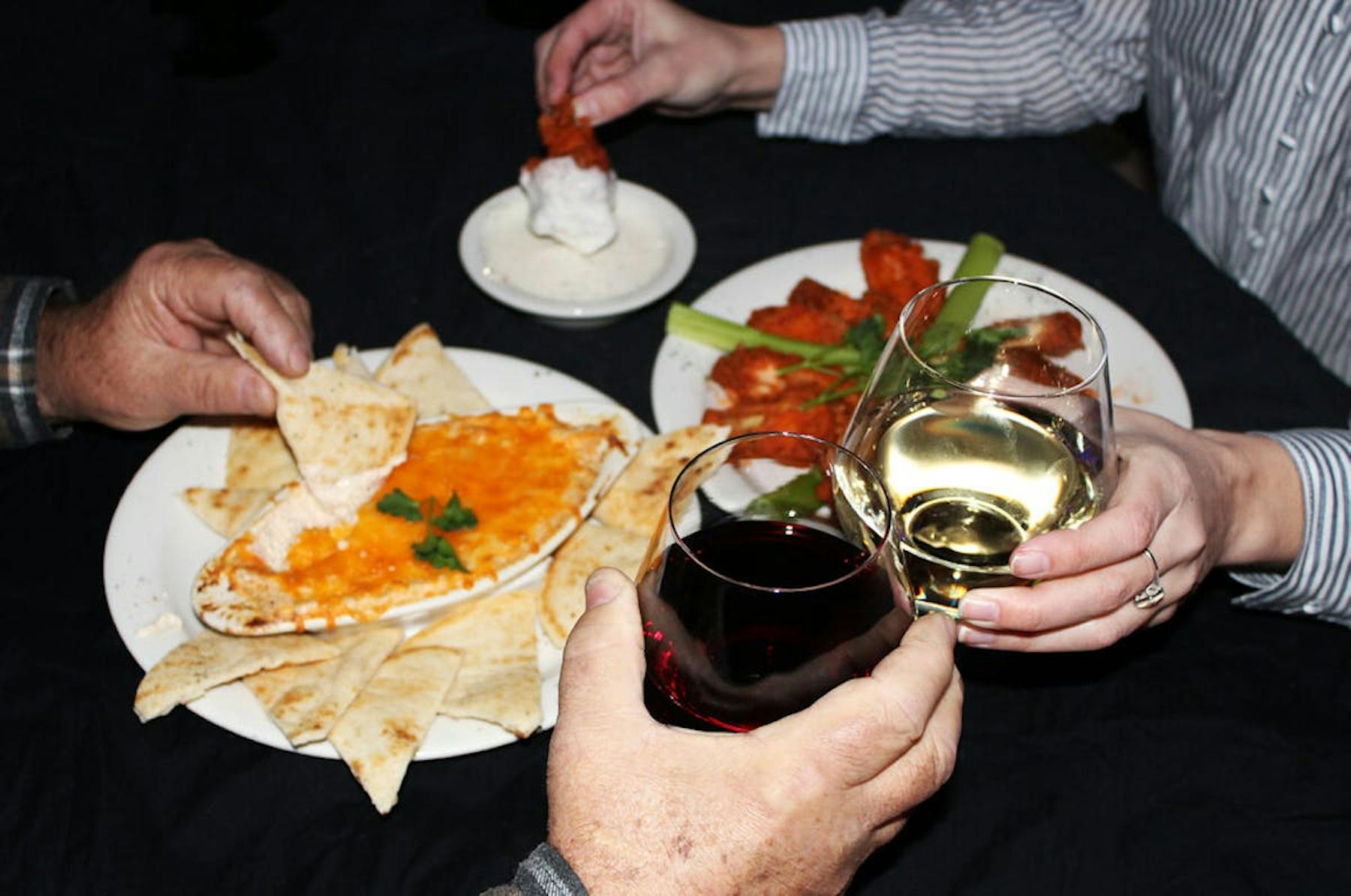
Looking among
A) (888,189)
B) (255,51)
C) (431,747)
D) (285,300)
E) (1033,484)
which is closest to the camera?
(1033,484)

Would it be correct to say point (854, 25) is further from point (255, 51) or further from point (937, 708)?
point (937, 708)

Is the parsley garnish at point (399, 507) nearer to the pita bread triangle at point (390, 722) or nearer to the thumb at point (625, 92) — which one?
the pita bread triangle at point (390, 722)

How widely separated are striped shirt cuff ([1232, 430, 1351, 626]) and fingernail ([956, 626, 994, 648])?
0.61 m

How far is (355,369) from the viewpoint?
6.72 ft

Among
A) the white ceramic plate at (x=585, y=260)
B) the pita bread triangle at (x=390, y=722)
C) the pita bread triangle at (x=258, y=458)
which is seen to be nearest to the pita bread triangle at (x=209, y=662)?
the pita bread triangle at (x=390, y=722)

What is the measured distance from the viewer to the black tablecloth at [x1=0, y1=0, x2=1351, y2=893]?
1.53m

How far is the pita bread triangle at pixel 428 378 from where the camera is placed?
2.04m

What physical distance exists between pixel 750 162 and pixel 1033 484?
5.17 ft

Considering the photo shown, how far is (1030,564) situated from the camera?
1268 mm

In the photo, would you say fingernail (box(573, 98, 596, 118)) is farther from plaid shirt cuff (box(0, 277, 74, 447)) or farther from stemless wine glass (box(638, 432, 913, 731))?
stemless wine glass (box(638, 432, 913, 731))

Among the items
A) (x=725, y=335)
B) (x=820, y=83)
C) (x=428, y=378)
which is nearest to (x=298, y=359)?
(x=428, y=378)

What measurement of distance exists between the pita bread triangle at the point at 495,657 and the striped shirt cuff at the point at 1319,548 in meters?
1.08

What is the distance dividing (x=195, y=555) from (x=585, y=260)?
3.19ft

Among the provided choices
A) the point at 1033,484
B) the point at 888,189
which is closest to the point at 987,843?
the point at 1033,484
